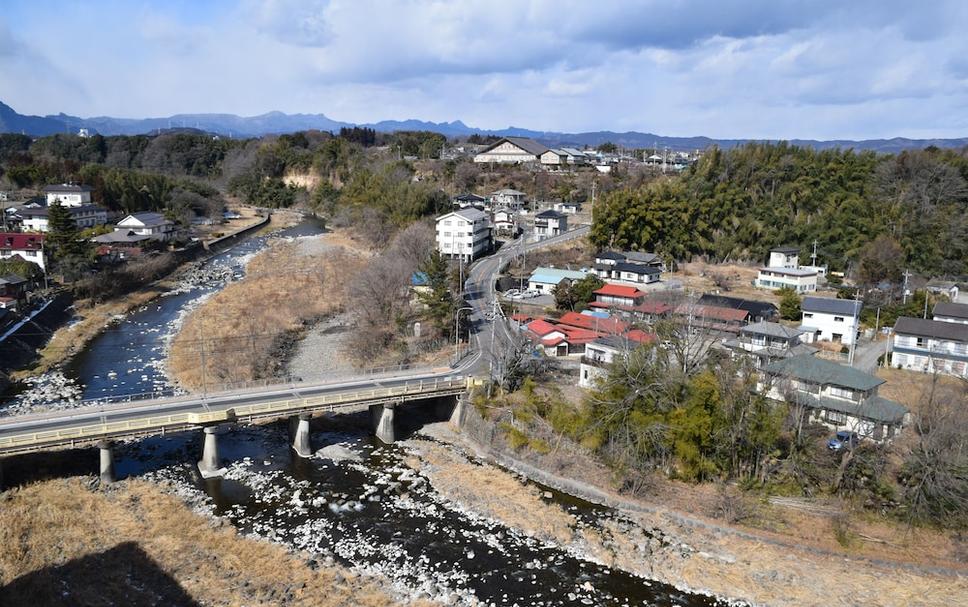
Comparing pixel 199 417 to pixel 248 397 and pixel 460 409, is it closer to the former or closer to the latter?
pixel 248 397

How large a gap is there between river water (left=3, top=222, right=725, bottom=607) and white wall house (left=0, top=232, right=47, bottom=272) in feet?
56.8

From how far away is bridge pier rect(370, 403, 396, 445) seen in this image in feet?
67.7

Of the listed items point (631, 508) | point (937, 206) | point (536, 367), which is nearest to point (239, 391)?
point (536, 367)

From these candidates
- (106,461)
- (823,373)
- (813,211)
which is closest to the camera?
(106,461)

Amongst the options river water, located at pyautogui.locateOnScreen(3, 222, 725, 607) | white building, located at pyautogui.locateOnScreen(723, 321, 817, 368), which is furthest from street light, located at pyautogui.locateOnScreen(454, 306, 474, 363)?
white building, located at pyautogui.locateOnScreen(723, 321, 817, 368)

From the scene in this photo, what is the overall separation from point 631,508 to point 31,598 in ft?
44.0

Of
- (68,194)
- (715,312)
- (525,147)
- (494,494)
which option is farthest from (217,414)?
(525,147)

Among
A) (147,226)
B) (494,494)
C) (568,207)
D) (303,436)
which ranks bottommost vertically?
(494,494)

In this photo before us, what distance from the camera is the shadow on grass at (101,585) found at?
1254 cm

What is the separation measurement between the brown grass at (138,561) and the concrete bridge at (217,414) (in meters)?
1.34

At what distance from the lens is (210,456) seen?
18.0 m

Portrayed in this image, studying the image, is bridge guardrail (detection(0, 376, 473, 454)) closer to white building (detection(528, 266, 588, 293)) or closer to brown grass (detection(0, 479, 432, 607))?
brown grass (detection(0, 479, 432, 607))

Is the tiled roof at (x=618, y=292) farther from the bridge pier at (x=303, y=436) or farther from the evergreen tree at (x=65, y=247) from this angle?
the evergreen tree at (x=65, y=247)

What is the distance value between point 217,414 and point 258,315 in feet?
51.4
